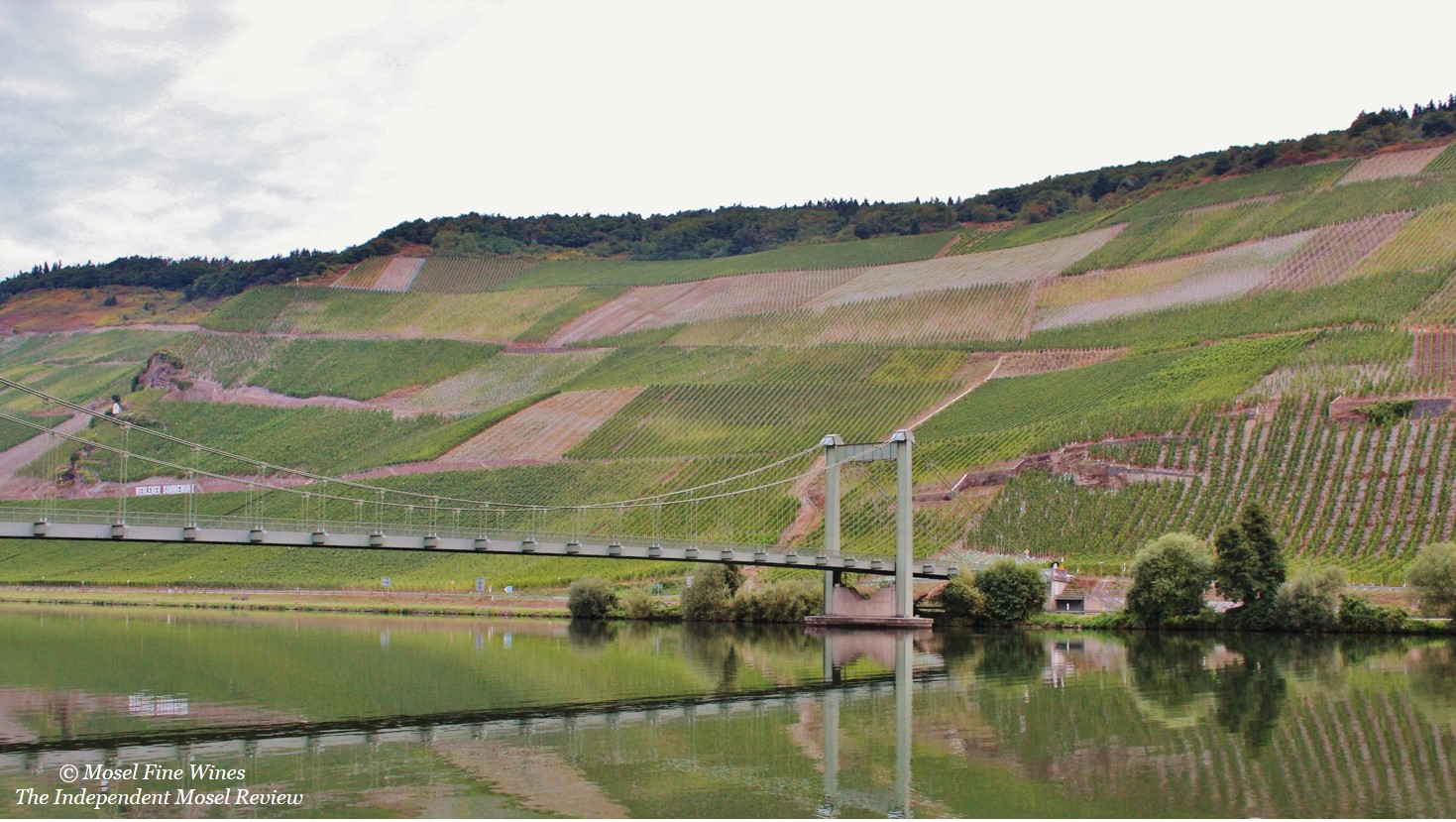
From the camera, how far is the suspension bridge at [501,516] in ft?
157

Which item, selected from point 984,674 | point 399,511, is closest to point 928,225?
point 399,511

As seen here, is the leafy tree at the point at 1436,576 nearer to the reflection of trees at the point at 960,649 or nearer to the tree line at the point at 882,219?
the reflection of trees at the point at 960,649

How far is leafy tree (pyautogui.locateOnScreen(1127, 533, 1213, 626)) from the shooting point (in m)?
59.4

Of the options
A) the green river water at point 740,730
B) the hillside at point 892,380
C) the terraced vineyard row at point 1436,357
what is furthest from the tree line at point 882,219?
the green river water at point 740,730

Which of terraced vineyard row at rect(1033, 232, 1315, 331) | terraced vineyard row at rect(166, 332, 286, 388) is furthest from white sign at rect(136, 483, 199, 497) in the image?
terraced vineyard row at rect(1033, 232, 1315, 331)

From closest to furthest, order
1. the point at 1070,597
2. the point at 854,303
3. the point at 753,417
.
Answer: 1. the point at 1070,597
2. the point at 753,417
3. the point at 854,303

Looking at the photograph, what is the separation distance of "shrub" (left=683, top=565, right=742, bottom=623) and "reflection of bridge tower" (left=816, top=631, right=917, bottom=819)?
7.99 m

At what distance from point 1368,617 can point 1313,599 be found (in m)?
2.07

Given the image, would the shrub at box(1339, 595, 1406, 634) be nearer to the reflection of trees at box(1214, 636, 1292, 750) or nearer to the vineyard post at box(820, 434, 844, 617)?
the reflection of trees at box(1214, 636, 1292, 750)

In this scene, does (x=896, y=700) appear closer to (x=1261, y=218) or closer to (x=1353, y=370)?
(x=1353, y=370)

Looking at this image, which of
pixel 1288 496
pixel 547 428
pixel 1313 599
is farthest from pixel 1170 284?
pixel 1313 599

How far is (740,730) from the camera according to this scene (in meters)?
32.8

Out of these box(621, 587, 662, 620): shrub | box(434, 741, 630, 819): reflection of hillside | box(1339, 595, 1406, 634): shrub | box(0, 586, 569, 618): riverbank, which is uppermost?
box(434, 741, 630, 819): reflection of hillside

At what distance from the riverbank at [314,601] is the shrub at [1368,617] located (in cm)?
3899
